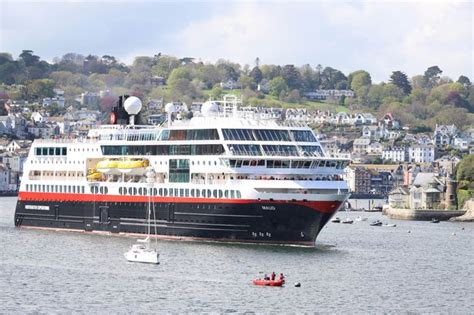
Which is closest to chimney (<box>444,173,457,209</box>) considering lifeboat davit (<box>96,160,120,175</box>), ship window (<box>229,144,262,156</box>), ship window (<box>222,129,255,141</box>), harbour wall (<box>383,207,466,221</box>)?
harbour wall (<box>383,207,466,221</box>)

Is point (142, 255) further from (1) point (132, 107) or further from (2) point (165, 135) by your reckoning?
(1) point (132, 107)

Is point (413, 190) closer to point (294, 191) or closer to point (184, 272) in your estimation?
point (294, 191)

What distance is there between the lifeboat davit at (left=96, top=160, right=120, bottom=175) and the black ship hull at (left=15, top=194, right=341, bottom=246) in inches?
77.8

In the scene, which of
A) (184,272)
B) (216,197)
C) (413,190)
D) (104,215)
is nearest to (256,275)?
(184,272)

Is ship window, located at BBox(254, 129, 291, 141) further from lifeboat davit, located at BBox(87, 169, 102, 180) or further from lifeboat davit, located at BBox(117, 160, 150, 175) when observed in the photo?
lifeboat davit, located at BBox(87, 169, 102, 180)

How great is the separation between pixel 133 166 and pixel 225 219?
31.7 feet

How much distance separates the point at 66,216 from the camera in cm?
9350

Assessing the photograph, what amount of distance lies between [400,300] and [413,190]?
323ft

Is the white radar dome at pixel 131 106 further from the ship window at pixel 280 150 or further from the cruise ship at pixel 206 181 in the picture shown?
the ship window at pixel 280 150

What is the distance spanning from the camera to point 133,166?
88.4 meters

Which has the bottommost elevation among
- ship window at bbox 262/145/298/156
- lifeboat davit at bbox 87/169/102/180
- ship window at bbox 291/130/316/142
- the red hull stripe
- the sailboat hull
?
the sailboat hull

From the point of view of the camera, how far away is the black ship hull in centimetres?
8006

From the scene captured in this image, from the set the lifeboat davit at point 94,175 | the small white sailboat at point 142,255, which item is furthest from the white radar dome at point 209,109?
the small white sailboat at point 142,255

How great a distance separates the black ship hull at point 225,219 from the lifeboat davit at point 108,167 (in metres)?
1.97
